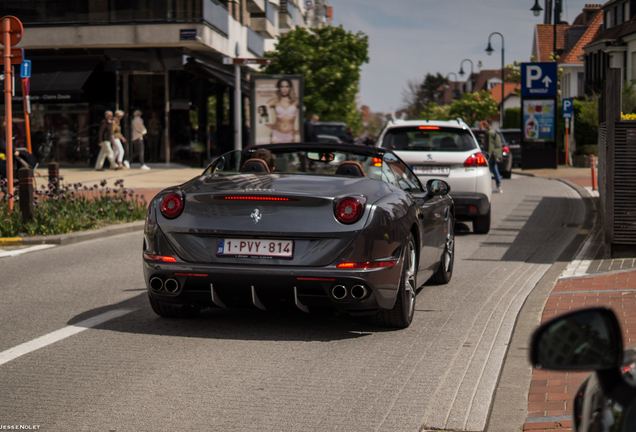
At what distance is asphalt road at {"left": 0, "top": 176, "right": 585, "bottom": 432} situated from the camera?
4.09 meters

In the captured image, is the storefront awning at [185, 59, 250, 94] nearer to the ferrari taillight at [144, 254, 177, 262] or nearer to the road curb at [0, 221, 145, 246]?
the road curb at [0, 221, 145, 246]

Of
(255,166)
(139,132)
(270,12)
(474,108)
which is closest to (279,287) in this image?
(255,166)

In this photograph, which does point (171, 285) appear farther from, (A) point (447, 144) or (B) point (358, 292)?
(A) point (447, 144)

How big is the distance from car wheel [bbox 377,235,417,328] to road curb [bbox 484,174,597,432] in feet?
2.50

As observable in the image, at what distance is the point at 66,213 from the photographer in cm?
1295

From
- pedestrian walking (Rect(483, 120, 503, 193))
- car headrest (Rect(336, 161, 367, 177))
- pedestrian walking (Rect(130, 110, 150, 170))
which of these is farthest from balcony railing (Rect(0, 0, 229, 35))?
car headrest (Rect(336, 161, 367, 177))

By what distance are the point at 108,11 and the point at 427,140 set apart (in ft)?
65.5

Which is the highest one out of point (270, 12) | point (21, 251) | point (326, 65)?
point (270, 12)

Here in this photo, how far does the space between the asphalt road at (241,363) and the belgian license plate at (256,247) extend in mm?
602

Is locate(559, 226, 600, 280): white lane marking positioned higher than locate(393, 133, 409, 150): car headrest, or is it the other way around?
locate(393, 133, 409, 150): car headrest

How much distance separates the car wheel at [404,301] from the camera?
19.6 ft

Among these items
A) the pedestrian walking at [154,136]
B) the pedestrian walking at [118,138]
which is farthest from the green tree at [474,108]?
the pedestrian walking at [118,138]

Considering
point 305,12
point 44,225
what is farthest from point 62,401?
point 305,12

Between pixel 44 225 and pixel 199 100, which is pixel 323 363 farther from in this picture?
pixel 199 100
